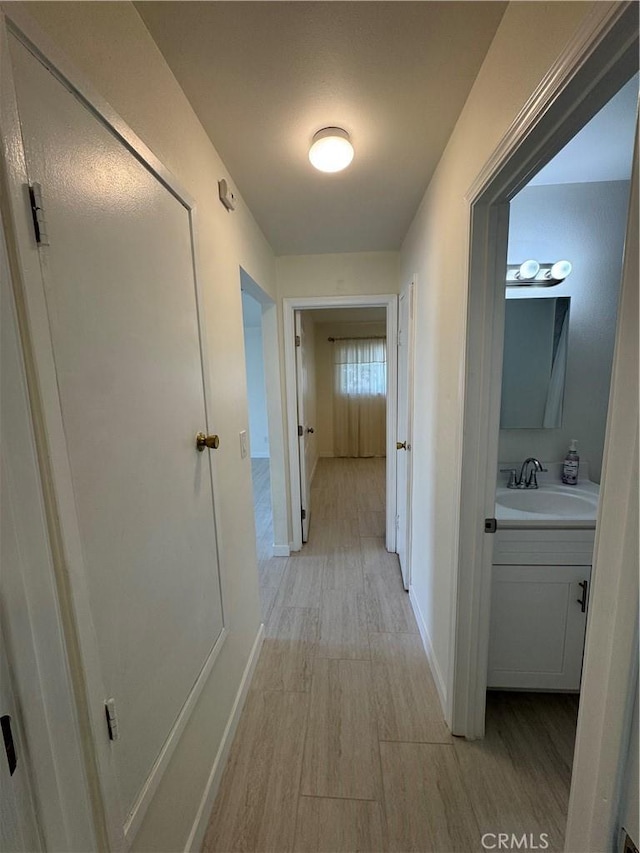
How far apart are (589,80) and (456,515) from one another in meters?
1.17

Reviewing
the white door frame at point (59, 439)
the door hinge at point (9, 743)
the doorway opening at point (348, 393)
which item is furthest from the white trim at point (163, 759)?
the doorway opening at point (348, 393)

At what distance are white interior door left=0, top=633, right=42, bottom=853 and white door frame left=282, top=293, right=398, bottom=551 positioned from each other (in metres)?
2.25

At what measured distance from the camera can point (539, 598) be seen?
1373 millimetres

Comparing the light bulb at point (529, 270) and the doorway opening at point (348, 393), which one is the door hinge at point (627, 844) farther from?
the doorway opening at point (348, 393)

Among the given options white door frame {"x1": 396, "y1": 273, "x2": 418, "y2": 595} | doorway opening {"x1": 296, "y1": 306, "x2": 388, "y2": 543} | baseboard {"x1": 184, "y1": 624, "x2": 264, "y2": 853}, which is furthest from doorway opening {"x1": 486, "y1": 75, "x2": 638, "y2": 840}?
doorway opening {"x1": 296, "y1": 306, "x2": 388, "y2": 543}

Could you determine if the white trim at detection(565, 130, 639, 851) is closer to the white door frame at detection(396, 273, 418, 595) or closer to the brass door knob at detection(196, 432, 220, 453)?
the brass door knob at detection(196, 432, 220, 453)

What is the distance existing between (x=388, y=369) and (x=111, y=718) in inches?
92.4

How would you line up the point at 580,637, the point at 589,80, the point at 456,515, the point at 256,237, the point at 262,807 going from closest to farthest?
1. the point at 589,80
2. the point at 262,807
3. the point at 456,515
4. the point at 580,637
5. the point at 256,237

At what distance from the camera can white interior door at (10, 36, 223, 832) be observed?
0.56 metres

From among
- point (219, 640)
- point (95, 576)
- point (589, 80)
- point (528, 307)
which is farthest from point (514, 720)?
point (589, 80)

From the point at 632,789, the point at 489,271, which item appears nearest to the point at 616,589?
the point at 632,789

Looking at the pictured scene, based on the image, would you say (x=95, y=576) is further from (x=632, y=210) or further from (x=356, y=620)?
(x=356, y=620)

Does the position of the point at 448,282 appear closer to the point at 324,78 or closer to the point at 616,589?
the point at 324,78

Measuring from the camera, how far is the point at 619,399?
1.56 ft
